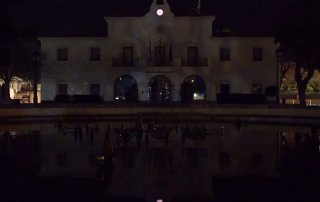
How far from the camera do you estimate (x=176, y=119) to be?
35.0m

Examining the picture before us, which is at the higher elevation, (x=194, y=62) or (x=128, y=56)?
(x=128, y=56)

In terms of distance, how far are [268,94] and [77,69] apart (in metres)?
19.1

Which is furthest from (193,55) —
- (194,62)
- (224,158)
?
(224,158)

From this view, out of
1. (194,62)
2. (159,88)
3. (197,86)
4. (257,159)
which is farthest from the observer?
(159,88)

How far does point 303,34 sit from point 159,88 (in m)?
16.3

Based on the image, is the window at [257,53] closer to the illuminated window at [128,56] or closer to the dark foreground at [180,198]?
the illuminated window at [128,56]

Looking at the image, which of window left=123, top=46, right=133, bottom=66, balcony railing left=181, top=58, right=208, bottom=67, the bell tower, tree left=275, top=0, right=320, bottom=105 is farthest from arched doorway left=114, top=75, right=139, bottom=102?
tree left=275, top=0, right=320, bottom=105

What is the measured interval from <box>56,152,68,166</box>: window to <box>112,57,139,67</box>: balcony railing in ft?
118

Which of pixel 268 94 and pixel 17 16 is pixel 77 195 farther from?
→ pixel 17 16

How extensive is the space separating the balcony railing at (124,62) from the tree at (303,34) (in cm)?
1494

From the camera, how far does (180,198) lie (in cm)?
1019

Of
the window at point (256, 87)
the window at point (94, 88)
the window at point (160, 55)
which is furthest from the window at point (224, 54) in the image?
the window at point (94, 88)

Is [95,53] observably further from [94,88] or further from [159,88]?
[159,88]

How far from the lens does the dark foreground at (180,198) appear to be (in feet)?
33.1
